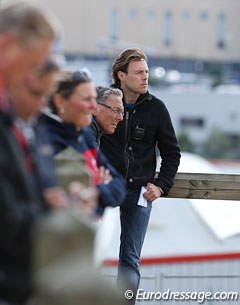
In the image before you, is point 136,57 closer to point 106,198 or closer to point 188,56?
point 106,198

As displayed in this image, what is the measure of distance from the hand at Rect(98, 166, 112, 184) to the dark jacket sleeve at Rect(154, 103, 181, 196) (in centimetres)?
158

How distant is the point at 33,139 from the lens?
2.39m

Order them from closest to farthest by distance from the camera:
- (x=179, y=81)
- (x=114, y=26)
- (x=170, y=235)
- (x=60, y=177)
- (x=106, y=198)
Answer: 1. (x=60, y=177)
2. (x=106, y=198)
3. (x=170, y=235)
4. (x=179, y=81)
5. (x=114, y=26)

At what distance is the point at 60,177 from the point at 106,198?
0.50 meters

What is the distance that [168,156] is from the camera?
15.8 ft

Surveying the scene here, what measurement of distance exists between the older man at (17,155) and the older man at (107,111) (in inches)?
77.0

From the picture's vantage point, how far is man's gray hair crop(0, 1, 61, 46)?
2275mm

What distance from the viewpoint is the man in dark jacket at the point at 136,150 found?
186 inches

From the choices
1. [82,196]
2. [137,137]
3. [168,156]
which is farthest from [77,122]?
[168,156]

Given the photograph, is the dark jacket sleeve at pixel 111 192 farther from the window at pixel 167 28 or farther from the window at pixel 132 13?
the window at pixel 167 28

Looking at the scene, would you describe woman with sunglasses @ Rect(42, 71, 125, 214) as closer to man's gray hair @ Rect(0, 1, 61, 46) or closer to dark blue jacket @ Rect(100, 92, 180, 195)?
man's gray hair @ Rect(0, 1, 61, 46)

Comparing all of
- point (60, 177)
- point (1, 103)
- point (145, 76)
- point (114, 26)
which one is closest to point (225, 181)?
point (145, 76)

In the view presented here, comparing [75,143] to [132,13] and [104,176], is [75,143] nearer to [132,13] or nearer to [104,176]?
[104,176]

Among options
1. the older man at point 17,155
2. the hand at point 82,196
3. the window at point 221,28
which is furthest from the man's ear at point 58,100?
the window at point 221,28
